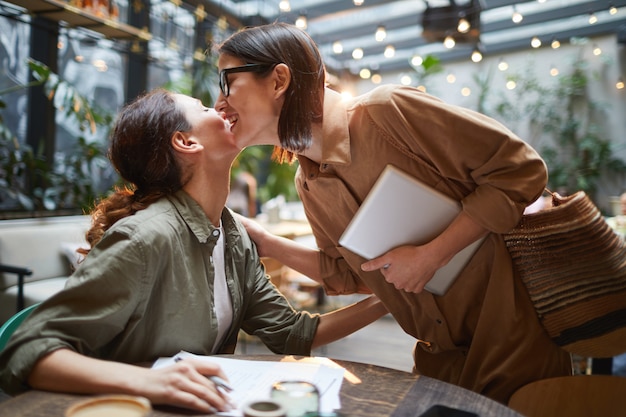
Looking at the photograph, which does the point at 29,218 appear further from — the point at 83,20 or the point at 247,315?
the point at 247,315

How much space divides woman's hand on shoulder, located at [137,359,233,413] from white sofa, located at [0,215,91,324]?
3.08m

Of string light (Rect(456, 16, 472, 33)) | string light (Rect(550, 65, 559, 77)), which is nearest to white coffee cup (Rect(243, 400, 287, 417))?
string light (Rect(456, 16, 472, 33))

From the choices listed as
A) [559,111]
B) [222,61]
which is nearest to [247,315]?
[222,61]

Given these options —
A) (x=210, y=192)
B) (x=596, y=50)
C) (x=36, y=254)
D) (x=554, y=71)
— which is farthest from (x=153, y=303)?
(x=596, y=50)

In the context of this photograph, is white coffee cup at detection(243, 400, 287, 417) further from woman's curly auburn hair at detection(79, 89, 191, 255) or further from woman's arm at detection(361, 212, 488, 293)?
woman's curly auburn hair at detection(79, 89, 191, 255)

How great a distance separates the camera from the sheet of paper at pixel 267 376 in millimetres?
911

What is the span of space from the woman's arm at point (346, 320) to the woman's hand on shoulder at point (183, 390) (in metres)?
0.55

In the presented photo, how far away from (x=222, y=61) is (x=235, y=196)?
3786 millimetres

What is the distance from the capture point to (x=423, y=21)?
6543 millimetres

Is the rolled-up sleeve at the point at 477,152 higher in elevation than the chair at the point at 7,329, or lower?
higher

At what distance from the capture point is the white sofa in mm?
3707

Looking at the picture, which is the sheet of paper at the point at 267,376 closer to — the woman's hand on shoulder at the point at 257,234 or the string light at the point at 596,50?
the woman's hand on shoulder at the point at 257,234

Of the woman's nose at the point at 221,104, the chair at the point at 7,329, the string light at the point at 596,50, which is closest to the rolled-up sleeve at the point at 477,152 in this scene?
the woman's nose at the point at 221,104

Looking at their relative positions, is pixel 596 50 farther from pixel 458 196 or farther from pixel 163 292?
pixel 163 292
